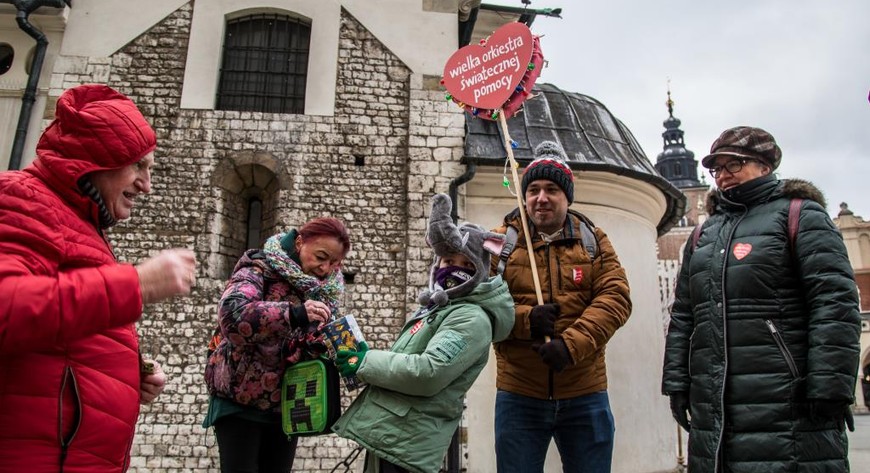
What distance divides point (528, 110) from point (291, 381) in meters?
6.78

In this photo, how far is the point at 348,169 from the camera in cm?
728

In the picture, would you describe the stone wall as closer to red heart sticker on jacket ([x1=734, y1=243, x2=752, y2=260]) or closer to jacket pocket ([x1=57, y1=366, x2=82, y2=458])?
red heart sticker on jacket ([x1=734, y1=243, x2=752, y2=260])

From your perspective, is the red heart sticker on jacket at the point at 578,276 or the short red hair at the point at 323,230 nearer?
the short red hair at the point at 323,230

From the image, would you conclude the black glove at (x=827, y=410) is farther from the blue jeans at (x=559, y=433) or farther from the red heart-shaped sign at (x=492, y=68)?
the red heart-shaped sign at (x=492, y=68)

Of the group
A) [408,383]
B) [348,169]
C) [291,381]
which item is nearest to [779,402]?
[408,383]

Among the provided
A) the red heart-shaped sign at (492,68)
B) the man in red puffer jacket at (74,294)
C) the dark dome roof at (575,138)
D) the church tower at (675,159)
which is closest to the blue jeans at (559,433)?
the man in red puffer jacket at (74,294)

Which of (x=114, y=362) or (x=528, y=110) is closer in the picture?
(x=114, y=362)

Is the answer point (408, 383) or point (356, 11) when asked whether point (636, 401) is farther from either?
point (356, 11)

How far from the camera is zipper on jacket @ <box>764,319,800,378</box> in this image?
254 centimetres

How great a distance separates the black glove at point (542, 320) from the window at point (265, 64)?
5542 mm

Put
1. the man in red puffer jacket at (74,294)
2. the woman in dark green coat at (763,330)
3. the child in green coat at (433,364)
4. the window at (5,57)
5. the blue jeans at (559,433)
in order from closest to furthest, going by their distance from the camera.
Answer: the man in red puffer jacket at (74,294), the child in green coat at (433,364), the woman in dark green coat at (763,330), the blue jeans at (559,433), the window at (5,57)

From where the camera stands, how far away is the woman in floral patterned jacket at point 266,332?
8.27 ft

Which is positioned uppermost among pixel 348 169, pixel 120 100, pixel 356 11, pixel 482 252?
pixel 356 11

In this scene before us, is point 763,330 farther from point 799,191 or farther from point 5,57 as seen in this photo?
point 5,57
